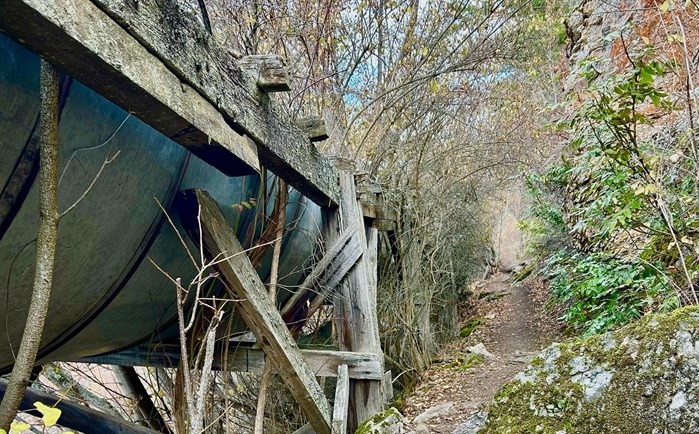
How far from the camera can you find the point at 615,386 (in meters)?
1.31

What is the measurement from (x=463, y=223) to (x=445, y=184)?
75.2 inches

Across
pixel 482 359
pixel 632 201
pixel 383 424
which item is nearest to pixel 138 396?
pixel 383 424

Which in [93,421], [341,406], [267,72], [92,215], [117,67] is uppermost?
[267,72]

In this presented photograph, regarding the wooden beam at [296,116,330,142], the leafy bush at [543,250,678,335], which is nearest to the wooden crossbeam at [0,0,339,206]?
the wooden beam at [296,116,330,142]

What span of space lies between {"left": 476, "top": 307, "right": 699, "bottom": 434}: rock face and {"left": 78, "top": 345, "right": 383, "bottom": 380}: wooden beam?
180 cm

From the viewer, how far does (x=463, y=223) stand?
30.2ft

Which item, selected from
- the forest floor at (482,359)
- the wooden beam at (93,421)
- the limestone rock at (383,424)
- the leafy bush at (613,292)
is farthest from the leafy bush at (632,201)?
the wooden beam at (93,421)

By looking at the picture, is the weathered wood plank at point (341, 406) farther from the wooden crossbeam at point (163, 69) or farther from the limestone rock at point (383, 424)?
the wooden crossbeam at point (163, 69)

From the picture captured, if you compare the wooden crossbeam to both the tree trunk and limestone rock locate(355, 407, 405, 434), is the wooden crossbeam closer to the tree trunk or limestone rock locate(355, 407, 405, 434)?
the tree trunk

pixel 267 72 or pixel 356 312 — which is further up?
pixel 267 72

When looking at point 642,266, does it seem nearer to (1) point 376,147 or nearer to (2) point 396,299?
(2) point 396,299

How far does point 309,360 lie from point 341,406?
49 centimetres

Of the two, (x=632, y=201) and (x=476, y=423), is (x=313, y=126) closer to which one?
(x=476, y=423)

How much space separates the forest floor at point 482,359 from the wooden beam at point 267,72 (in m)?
1.90
